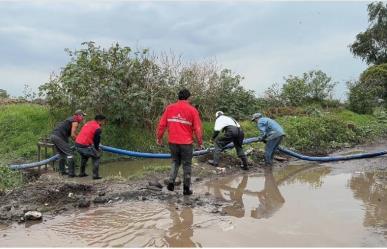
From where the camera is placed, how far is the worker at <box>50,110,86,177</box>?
1099cm

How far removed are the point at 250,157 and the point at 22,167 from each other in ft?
20.4

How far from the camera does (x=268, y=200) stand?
8664mm

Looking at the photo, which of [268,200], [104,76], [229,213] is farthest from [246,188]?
[104,76]

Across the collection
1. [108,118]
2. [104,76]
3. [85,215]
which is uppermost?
[104,76]

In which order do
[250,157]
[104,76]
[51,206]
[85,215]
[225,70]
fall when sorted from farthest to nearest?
[225,70] → [104,76] → [250,157] → [51,206] → [85,215]

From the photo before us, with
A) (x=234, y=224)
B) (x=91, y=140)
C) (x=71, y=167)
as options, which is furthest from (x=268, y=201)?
(x=71, y=167)

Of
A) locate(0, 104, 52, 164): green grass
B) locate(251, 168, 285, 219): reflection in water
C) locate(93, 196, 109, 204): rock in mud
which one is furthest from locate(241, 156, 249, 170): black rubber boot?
locate(0, 104, 52, 164): green grass

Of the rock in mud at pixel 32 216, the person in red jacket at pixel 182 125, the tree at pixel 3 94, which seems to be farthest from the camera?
the tree at pixel 3 94

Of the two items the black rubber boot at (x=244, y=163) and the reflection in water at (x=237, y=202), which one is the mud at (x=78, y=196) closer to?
the reflection in water at (x=237, y=202)

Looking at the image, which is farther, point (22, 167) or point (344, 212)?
point (22, 167)

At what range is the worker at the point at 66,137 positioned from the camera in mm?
10992

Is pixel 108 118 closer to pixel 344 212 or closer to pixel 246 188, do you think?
pixel 246 188

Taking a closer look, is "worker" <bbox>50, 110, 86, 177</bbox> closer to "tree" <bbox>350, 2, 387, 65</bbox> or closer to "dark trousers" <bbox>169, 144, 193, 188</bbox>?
"dark trousers" <bbox>169, 144, 193, 188</bbox>

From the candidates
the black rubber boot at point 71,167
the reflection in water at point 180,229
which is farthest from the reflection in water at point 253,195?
the black rubber boot at point 71,167
